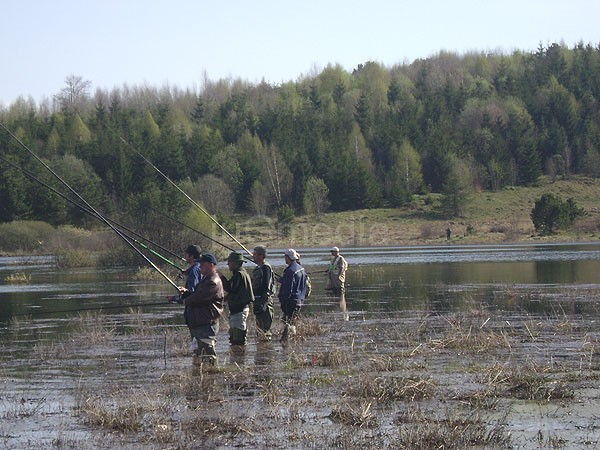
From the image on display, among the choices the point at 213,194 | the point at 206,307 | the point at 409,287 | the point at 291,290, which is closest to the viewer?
the point at 206,307

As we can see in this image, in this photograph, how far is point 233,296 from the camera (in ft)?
54.8

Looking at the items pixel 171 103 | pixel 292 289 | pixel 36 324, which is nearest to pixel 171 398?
pixel 292 289

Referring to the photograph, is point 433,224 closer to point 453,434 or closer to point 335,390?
point 335,390

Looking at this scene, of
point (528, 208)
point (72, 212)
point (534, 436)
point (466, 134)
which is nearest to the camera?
point (534, 436)

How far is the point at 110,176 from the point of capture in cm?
10556

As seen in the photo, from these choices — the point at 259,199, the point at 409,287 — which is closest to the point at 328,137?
the point at 259,199

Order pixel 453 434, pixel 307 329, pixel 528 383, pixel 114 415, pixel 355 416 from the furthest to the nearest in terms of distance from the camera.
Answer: pixel 307 329
pixel 528 383
pixel 114 415
pixel 355 416
pixel 453 434

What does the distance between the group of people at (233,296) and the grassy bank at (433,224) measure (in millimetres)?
64605

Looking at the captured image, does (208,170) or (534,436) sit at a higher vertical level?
(208,170)

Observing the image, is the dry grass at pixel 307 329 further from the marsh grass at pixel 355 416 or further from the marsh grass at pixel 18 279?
the marsh grass at pixel 18 279

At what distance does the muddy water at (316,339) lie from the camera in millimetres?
11211

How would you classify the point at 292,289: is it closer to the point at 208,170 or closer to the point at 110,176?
the point at 110,176

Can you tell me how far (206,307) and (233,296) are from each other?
1551 millimetres

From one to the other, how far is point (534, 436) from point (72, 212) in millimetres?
83798
